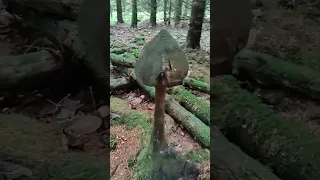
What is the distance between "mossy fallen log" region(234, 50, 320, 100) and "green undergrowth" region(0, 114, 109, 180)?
0.65 m

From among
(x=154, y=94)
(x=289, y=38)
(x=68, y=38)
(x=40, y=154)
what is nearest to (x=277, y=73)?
(x=289, y=38)

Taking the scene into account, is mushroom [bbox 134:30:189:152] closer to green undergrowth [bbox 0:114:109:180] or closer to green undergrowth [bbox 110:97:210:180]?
green undergrowth [bbox 110:97:210:180]

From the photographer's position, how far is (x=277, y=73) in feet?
4.60

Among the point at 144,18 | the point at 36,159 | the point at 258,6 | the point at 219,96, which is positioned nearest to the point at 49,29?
the point at 144,18

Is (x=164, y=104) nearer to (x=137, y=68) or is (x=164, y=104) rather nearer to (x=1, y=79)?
(x=137, y=68)

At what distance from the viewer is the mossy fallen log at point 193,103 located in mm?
1334

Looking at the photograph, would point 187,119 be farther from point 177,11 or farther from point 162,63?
point 177,11

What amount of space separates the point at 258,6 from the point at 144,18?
1.47 feet

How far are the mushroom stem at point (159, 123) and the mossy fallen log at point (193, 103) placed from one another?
0.08m

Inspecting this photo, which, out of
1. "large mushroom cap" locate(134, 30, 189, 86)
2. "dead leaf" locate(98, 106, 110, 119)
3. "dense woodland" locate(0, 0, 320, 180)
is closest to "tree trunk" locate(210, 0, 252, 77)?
"dense woodland" locate(0, 0, 320, 180)

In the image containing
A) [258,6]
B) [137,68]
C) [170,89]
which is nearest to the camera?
[137,68]

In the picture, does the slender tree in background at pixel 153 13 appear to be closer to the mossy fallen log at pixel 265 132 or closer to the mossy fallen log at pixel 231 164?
the mossy fallen log at pixel 265 132

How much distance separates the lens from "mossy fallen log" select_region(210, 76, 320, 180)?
4.22 feet

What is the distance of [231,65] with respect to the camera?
144 cm
